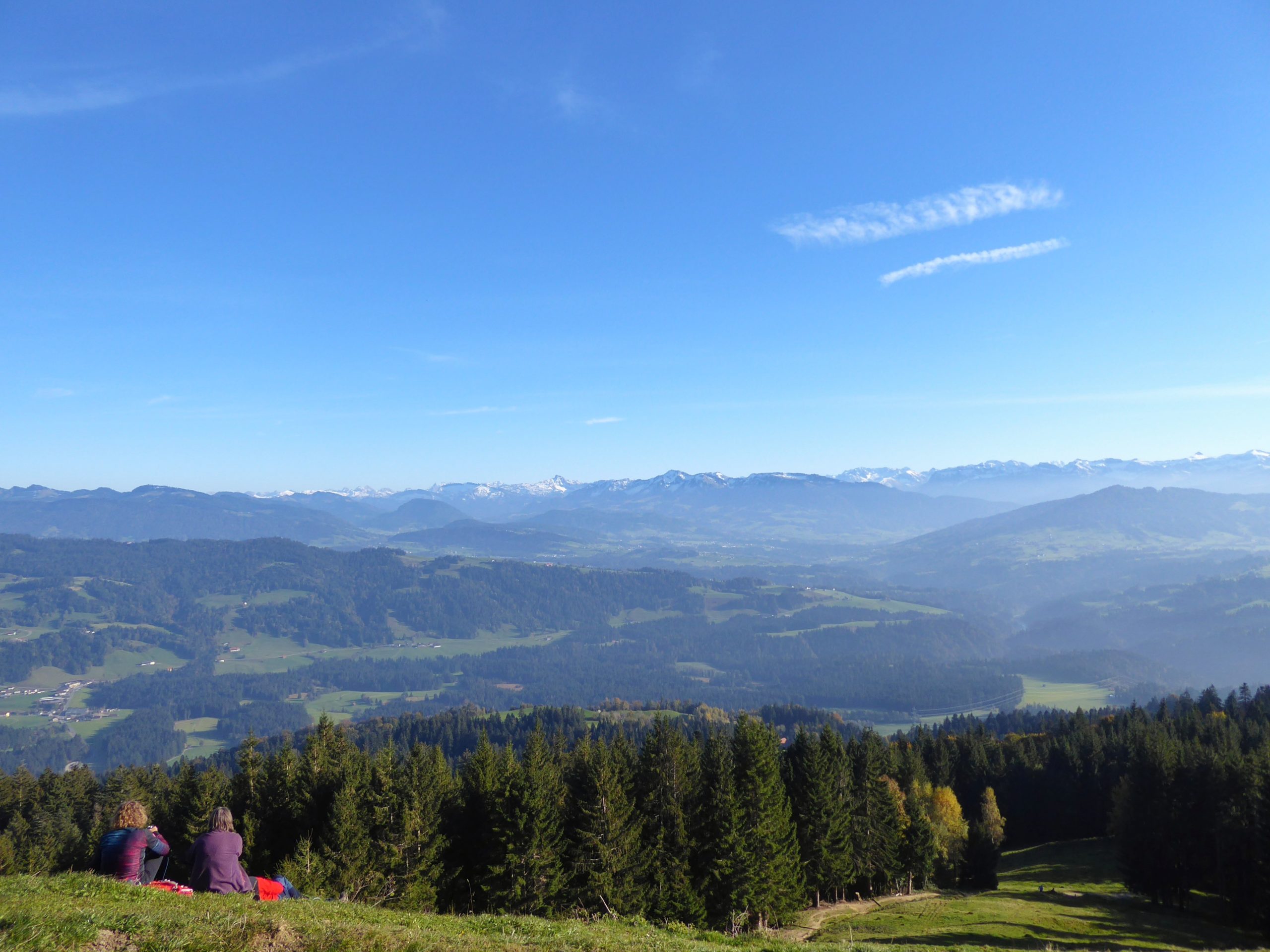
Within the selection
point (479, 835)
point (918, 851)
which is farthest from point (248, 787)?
point (918, 851)

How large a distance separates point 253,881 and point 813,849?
37.4 metres

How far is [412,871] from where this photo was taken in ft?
114

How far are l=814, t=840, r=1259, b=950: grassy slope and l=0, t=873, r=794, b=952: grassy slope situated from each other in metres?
19.9

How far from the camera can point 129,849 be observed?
525 inches

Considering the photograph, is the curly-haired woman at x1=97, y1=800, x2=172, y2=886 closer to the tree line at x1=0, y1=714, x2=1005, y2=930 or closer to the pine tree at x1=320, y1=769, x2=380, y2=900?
the tree line at x1=0, y1=714, x2=1005, y2=930

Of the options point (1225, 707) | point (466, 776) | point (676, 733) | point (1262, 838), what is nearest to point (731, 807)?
point (676, 733)

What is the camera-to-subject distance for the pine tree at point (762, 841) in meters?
35.7

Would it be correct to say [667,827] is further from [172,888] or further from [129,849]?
[129,849]

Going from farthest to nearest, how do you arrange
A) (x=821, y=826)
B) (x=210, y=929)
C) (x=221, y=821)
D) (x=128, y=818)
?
(x=821, y=826), (x=221, y=821), (x=128, y=818), (x=210, y=929)

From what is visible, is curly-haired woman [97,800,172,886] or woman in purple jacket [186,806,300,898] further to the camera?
woman in purple jacket [186,806,300,898]

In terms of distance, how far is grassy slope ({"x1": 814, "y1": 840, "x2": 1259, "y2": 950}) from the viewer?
34281mm

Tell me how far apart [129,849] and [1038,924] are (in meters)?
45.1

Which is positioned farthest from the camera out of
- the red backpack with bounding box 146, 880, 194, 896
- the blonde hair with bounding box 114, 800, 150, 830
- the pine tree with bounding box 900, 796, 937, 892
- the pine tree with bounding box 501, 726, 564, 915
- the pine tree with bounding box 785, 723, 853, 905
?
the pine tree with bounding box 900, 796, 937, 892

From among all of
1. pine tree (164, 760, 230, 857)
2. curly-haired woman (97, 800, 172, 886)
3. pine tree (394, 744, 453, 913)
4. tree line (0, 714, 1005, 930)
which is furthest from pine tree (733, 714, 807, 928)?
curly-haired woman (97, 800, 172, 886)
